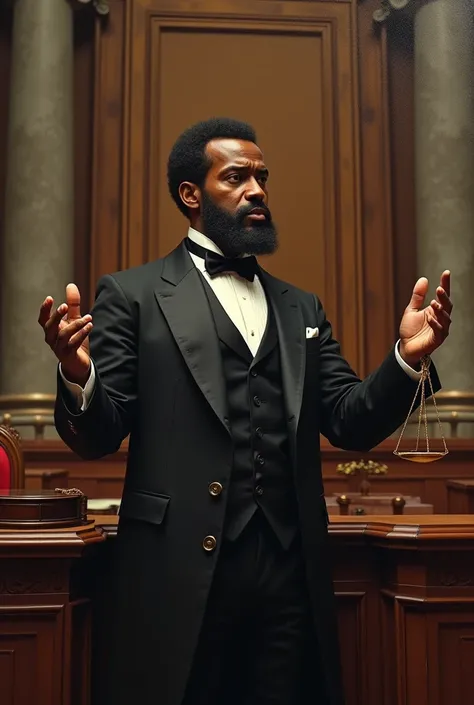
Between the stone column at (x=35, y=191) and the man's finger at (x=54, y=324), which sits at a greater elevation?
the stone column at (x=35, y=191)

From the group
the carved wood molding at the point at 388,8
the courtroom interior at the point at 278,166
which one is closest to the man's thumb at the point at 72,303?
the courtroom interior at the point at 278,166

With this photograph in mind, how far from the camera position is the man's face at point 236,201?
80.7 inches

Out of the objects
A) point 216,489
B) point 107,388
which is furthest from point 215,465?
point 107,388

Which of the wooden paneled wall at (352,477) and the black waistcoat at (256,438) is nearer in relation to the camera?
the black waistcoat at (256,438)

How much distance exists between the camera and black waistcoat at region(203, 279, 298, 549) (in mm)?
1828

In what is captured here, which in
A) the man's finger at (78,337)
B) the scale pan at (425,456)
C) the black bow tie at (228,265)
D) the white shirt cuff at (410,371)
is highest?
the black bow tie at (228,265)

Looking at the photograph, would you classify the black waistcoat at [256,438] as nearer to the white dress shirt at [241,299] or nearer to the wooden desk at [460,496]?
the white dress shirt at [241,299]

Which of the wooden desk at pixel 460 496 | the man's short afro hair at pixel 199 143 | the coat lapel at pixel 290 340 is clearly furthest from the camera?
the wooden desk at pixel 460 496

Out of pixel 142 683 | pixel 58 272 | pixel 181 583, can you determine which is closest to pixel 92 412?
pixel 181 583

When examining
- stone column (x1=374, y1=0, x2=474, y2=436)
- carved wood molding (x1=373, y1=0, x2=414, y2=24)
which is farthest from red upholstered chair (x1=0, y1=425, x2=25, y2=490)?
carved wood molding (x1=373, y1=0, x2=414, y2=24)

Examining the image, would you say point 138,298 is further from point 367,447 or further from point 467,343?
point 467,343

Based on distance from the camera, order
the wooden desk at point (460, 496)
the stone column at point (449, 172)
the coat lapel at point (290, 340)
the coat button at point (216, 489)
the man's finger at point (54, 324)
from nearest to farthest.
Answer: the man's finger at point (54, 324), the coat button at point (216, 489), the coat lapel at point (290, 340), the wooden desk at point (460, 496), the stone column at point (449, 172)

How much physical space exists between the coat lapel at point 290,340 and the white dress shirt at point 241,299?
0.03 meters

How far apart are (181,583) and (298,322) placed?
64 cm
